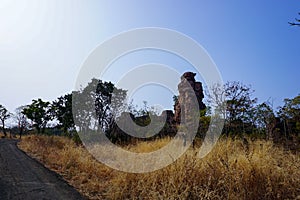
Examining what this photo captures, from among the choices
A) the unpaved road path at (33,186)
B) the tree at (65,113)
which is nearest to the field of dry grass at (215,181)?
the unpaved road path at (33,186)

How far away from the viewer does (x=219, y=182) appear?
4.07 m

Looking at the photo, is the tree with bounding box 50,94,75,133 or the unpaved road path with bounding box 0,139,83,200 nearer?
the unpaved road path with bounding box 0,139,83,200

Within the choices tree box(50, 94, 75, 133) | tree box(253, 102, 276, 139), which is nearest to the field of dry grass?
tree box(253, 102, 276, 139)

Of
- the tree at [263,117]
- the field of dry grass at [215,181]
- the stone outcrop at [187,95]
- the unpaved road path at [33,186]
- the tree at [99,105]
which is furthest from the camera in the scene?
the tree at [99,105]

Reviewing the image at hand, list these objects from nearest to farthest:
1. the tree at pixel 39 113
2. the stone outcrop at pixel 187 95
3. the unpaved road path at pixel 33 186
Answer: the unpaved road path at pixel 33 186
the stone outcrop at pixel 187 95
the tree at pixel 39 113

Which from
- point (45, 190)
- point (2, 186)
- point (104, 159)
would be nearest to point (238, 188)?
point (45, 190)

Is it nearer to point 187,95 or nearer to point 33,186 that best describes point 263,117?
point 187,95

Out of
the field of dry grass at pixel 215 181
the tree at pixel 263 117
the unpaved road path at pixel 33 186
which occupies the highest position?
the tree at pixel 263 117

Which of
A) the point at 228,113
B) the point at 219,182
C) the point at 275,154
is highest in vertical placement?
the point at 228,113

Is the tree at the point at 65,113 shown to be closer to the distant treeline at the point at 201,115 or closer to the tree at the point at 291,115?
the distant treeline at the point at 201,115

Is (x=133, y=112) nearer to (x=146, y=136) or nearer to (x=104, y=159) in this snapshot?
(x=146, y=136)

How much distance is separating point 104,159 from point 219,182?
16.9 feet

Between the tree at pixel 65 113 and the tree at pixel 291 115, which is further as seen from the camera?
the tree at pixel 65 113

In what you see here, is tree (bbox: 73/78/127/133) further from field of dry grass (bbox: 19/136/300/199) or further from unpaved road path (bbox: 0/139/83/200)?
field of dry grass (bbox: 19/136/300/199)
